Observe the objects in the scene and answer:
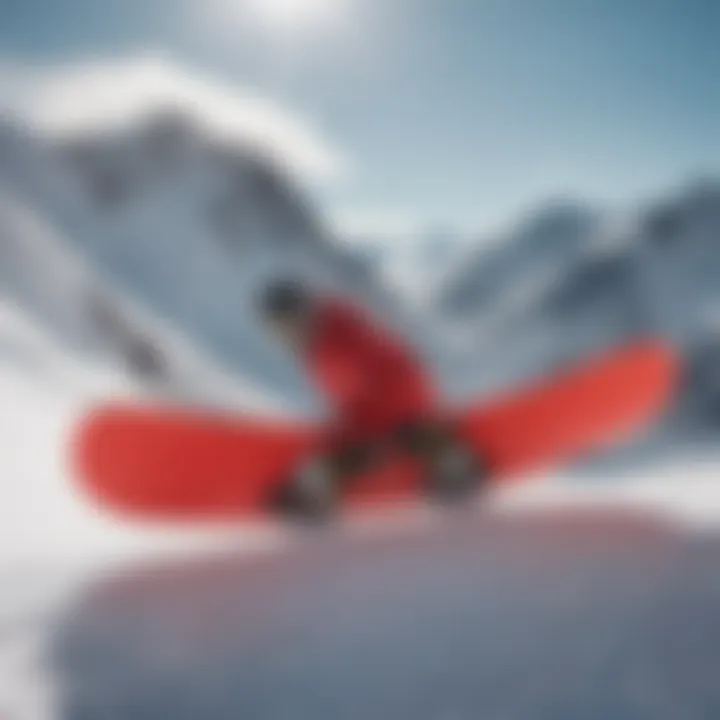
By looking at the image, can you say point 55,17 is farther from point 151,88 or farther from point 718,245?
point 718,245

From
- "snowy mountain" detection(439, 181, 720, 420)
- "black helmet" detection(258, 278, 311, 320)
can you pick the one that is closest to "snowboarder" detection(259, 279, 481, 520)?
"black helmet" detection(258, 278, 311, 320)

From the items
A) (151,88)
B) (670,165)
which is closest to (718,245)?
(670,165)

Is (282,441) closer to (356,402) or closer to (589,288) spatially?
(356,402)

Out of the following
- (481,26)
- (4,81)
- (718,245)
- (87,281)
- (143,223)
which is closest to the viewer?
(481,26)

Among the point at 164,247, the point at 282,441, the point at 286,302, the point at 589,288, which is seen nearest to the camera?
the point at 286,302

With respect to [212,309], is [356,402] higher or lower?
lower

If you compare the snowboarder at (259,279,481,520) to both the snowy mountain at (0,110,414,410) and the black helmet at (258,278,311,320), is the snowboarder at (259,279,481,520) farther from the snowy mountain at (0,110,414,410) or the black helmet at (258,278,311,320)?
the snowy mountain at (0,110,414,410)

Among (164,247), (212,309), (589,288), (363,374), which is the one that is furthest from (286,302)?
(164,247)
